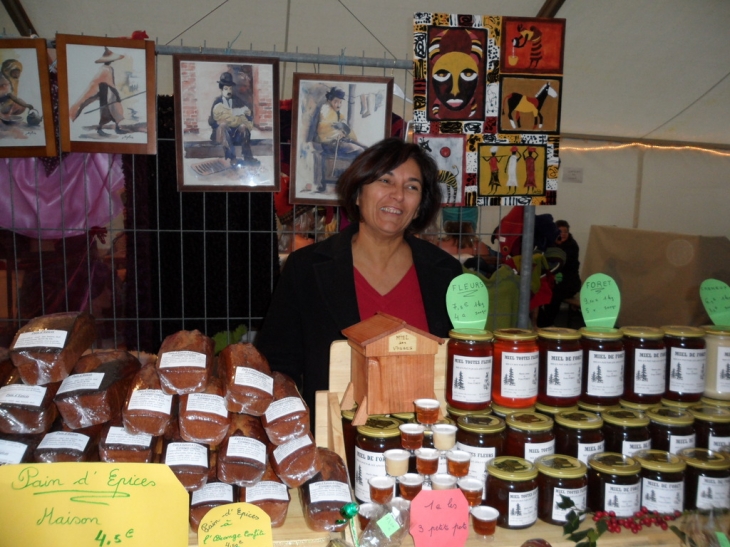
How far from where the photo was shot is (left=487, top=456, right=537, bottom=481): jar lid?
0.97m

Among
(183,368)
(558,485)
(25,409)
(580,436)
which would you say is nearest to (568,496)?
(558,485)

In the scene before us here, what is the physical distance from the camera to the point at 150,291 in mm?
2490

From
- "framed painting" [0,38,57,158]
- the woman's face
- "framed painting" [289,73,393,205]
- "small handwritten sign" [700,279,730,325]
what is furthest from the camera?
"framed painting" [289,73,393,205]

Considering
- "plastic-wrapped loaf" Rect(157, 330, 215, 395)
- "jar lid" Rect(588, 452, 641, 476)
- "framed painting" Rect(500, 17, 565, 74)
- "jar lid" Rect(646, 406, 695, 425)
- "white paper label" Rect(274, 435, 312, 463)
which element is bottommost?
"jar lid" Rect(588, 452, 641, 476)

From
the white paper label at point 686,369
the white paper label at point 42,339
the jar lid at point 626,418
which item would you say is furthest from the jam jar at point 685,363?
the white paper label at point 42,339

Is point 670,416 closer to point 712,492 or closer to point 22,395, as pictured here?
point 712,492

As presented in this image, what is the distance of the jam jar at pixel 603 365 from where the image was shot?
112 cm

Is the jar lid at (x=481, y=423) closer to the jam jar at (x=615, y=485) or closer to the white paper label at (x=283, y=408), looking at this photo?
the jam jar at (x=615, y=485)

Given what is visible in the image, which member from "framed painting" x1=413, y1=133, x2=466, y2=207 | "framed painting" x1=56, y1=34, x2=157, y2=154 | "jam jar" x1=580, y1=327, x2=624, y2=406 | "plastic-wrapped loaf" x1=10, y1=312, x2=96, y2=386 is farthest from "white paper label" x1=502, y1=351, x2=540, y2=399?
"framed painting" x1=56, y1=34, x2=157, y2=154

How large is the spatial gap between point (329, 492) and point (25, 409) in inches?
22.0

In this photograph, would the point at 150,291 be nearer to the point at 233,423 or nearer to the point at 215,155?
the point at 215,155

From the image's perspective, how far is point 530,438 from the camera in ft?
3.44

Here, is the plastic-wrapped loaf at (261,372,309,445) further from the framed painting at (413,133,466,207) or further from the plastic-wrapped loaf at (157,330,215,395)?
Answer: the framed painting at (413,133,466,207)

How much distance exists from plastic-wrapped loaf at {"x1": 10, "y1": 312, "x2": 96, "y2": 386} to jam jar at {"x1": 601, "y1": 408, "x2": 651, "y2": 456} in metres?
1.06
